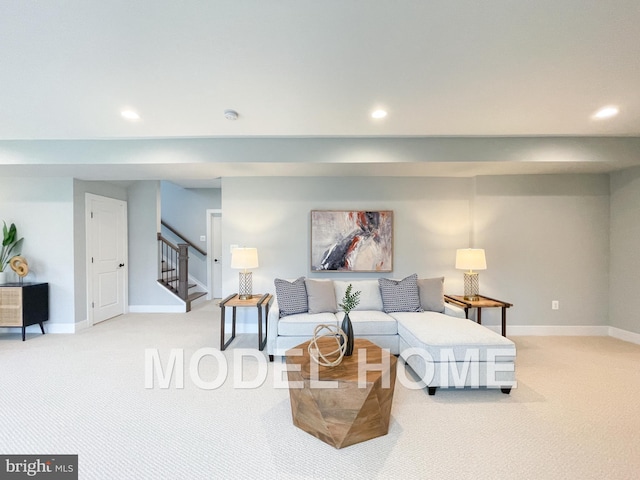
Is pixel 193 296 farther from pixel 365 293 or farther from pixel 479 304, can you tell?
pixel 479 304

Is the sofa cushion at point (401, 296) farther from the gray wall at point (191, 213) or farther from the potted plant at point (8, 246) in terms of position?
the potted plant at point (8, 246)

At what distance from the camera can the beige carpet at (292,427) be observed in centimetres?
171

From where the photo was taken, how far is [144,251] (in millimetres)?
5434

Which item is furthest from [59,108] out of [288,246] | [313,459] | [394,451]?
[394,451]

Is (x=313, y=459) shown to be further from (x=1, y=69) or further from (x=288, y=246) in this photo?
(x=1, y=69)

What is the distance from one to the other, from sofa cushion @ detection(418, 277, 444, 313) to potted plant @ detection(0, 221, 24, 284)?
570 centimetres

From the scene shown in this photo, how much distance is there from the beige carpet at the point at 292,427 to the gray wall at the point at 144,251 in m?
2.23

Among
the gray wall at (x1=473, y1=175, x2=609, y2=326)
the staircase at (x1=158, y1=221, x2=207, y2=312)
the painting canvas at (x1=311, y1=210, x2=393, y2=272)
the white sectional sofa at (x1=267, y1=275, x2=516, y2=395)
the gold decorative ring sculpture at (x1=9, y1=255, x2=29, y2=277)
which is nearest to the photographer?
the white sectional sofa at (x1=267, y1=275, x2=516, y2=395)

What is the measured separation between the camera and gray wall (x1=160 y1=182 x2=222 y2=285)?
6.86 metres

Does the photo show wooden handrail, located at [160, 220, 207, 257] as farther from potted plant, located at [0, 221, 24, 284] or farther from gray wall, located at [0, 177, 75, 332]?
potted plant, located at [0, 221, 24, 284]

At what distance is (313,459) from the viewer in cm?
177

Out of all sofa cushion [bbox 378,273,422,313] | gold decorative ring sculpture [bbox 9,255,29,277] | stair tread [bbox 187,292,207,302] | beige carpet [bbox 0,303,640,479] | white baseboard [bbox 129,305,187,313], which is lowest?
beige carpet [bbox 0,303,640,479]

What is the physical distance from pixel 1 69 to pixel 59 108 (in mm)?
619

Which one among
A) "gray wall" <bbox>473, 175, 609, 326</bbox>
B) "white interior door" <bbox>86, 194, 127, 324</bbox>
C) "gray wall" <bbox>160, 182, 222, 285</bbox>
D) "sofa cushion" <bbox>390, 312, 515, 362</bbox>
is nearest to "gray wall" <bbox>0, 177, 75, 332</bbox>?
"white interior door" <bbox>86, 194, 127, 324</bbox>
